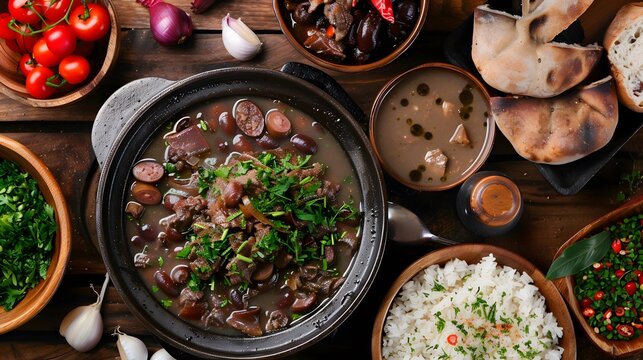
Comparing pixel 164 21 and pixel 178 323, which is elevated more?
pixel 164 21

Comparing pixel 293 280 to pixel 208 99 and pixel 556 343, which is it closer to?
pixel 208 99

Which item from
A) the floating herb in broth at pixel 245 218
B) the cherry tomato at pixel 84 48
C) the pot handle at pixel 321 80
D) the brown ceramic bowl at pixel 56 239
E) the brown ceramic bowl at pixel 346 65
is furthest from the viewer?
the cherry tomato at pixel 84 48

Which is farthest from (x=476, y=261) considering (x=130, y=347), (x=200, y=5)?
(x=200, y=5)

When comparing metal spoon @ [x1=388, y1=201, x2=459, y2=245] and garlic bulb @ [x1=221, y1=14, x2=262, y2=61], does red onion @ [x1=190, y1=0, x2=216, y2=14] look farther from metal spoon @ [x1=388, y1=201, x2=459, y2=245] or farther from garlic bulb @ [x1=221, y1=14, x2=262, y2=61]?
metal spoon @ [x1=388, y1=201, x2=459, y2=245]

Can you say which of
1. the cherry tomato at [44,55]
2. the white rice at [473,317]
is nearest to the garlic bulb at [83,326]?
the cherry tomato at [44,55]

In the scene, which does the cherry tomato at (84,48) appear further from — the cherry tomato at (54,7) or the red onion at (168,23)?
the red onion at (168,23)

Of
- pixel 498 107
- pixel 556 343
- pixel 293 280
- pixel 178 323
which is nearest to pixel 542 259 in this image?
pixel 556 343

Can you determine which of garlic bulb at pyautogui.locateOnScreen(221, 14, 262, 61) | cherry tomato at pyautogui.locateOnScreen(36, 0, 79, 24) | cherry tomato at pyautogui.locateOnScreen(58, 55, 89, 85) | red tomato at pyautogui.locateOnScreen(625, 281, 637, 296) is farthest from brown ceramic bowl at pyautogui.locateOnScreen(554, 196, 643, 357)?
cherry tomato at pyautogui.locateOnScreen(36, 0, 79, 24)
